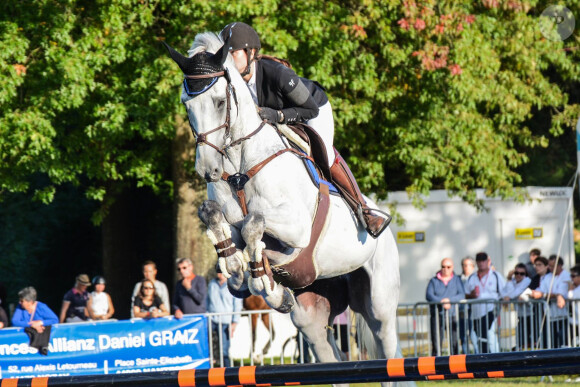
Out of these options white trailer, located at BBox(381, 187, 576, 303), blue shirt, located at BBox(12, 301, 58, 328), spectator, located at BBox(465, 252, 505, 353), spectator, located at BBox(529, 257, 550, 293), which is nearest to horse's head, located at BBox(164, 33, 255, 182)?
blue shirt, located at BBox(12, 301, 58, 328)

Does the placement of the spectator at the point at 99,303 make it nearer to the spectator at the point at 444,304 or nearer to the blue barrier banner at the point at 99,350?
the blue barrier banner at the point at 99,350

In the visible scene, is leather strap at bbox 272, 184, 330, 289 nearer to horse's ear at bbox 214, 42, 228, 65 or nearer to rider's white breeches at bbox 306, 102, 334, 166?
rider's white breeches at bbox 306, 102, 334, 166

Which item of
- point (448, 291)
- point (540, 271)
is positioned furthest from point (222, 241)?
point (540, 271)

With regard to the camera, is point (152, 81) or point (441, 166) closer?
point (152, 81)

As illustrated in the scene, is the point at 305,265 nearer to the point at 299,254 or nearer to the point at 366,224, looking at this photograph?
the point at 299,254

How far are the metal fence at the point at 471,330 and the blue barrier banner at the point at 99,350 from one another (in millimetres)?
609

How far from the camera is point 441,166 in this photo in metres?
14.7

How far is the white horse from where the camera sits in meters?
5.72

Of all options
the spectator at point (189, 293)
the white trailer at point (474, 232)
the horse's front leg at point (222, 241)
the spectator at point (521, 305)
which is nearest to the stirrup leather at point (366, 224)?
the horse's front leg at point (222, 241)

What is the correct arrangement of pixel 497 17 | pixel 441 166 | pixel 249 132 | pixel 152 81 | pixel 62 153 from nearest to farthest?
pixel 249 132 < pixel 152 81 < pixel 62 153 < pixel 441 166 < pixel 497 17

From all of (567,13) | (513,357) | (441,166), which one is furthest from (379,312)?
(567,13)

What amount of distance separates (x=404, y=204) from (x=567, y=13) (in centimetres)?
422

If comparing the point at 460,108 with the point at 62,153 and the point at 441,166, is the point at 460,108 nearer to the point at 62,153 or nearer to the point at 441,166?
the point at 441,166

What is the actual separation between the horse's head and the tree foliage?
22.4ft
